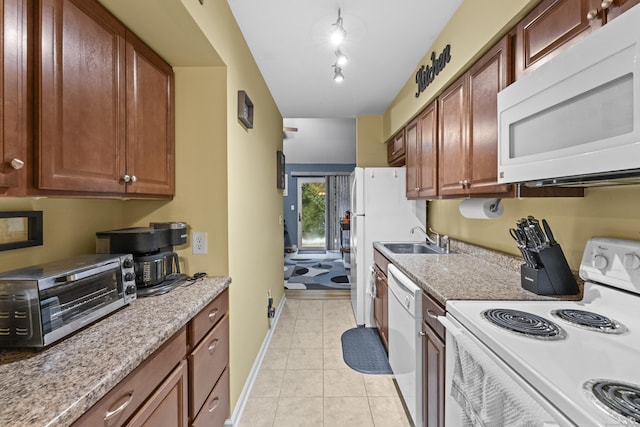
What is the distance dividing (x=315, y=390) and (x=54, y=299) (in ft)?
5.80

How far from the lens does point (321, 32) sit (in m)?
1.94

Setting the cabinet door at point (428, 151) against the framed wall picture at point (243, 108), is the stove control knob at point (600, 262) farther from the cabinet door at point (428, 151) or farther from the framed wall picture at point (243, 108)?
the framed wall picture at point (243, 108)

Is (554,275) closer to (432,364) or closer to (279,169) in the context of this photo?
(432,364)

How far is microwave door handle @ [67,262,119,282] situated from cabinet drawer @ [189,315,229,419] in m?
0.51

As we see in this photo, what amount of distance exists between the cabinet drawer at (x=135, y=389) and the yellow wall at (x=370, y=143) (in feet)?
10.1

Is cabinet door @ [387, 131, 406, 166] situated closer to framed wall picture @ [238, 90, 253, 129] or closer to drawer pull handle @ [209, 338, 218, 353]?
framed wall picture @ [238, 90, 253, 129]

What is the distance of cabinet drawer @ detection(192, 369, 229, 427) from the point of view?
1.34 metres

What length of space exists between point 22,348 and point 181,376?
527 mm

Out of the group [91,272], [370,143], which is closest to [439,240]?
[370,143]

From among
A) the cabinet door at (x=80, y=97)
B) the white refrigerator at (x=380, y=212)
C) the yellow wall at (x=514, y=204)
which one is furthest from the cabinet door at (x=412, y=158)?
the cabinet door at (x=80, y=97)

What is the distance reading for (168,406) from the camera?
1.06m

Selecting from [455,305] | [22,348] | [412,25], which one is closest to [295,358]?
[455,305]

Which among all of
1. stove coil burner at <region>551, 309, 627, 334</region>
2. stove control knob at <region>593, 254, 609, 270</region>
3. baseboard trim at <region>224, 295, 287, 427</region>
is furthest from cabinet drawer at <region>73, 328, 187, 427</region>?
stove control knob at <region>593, 254, 609, 270</region>

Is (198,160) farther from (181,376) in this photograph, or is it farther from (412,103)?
(412,103)
